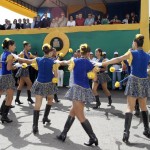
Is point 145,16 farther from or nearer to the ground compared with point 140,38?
farther from the ground

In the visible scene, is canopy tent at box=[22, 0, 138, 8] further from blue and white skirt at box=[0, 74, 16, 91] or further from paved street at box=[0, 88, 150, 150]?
blue and white skirt at box=[0, 74, 16, 91]

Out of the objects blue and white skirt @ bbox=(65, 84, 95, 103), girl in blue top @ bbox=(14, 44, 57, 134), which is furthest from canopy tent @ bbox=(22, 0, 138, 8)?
blue and white skirt @ bbox=(65, 84, 95, 103)

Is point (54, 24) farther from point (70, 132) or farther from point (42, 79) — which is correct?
point (70, 132)

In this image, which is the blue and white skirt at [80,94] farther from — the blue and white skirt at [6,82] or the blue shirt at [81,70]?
the blue and white skirt at [6,82]

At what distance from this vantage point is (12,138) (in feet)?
16.8

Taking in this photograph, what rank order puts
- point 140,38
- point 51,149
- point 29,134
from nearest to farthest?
point 51,149, point 140,38, point 29,134

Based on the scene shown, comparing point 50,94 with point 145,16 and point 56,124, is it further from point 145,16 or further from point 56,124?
point 145,16

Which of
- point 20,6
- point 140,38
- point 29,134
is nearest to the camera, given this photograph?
point 140,38

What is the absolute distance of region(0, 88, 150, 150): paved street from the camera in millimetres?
4691

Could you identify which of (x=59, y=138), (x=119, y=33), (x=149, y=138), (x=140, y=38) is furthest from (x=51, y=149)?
(x=119, y=33)

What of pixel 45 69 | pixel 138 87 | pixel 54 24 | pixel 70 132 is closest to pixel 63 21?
pixel 54 24

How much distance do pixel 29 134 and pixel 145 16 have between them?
806cm

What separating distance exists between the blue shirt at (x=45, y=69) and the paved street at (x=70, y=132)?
110cm

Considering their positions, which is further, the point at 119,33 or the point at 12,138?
the point at 119,33
